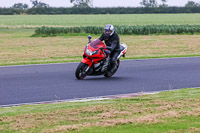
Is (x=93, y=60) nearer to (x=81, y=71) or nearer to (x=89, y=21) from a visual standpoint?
(x=81, y=71)

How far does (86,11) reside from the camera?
389 ft

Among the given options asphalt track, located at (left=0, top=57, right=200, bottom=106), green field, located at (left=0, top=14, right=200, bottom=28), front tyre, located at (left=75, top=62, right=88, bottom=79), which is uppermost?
front tyre, located at (left=75, top=62, right=88, bottom=79)

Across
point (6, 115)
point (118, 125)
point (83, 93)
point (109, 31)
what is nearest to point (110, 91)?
point (83, 93)

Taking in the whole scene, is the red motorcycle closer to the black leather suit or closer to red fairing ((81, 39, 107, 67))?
red fairing ((81, 39, 107, 67))

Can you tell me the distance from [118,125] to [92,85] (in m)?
6.57

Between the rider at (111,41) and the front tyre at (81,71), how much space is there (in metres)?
0.81

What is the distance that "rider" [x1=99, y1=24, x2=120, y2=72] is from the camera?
15.0 m

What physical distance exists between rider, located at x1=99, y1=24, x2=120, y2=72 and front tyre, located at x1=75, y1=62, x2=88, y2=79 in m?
0.81

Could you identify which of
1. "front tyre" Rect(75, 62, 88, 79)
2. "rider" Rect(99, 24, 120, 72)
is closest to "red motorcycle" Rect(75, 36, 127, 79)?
"front tyre" Rect(75, 62, 88, 79)

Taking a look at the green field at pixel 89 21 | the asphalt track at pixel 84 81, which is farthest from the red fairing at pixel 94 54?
the green field at pixel 89 21

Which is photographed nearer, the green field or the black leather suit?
the black leather suit

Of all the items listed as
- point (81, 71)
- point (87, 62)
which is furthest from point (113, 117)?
point (81, 71)

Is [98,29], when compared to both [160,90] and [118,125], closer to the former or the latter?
[160,90]

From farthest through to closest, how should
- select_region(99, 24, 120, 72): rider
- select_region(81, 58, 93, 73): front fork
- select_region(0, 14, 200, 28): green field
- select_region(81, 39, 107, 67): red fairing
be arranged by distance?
select_region(0, 14, 200, 28): green field
select_region(99, 24, 120, 72): rider
select_region(81, 39, 107, 67): red fairing
select_region(81, 58, 93, 73): front fork
